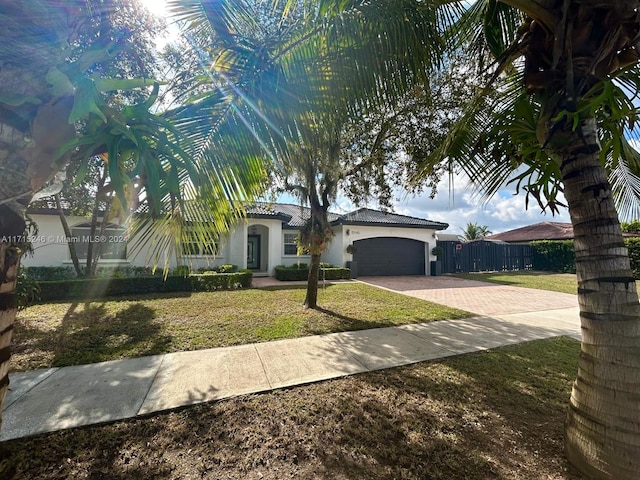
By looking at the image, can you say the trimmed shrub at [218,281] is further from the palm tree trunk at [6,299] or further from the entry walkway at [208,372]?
the palm tree trunk at [6,299]

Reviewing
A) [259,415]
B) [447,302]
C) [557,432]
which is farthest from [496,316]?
[259,415]

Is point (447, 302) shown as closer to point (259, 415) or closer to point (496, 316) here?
point (496, 316)

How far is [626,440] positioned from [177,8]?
5.61 m

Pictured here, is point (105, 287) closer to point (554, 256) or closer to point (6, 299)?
point (6, 299)

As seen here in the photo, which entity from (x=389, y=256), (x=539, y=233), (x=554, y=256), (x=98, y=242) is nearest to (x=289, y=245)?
(x=389, y=256)

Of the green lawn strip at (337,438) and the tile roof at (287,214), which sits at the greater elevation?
the tile roof at (287,214)

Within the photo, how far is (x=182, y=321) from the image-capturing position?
290 inches

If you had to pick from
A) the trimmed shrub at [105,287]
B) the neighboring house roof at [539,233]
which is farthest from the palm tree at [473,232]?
the trimmed shrub at [105,287]

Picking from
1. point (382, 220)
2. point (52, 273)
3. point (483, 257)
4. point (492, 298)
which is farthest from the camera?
point (483, 257)

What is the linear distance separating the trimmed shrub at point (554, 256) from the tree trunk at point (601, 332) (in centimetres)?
2389

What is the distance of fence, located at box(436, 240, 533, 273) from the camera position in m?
21.0

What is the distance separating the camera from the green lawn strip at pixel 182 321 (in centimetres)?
548

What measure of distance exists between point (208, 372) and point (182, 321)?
3423mm

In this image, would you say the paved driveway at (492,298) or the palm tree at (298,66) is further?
the paved driveway at (492,298)
